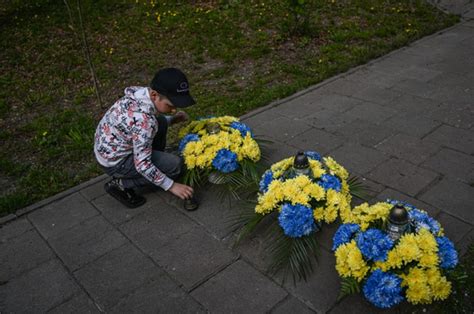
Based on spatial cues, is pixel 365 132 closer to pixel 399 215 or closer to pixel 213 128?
pixel 213 128

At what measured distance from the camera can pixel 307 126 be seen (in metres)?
4.79

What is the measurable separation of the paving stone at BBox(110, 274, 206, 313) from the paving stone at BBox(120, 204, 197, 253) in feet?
1.26

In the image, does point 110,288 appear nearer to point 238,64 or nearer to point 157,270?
point 157,270

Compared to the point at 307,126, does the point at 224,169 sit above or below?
above

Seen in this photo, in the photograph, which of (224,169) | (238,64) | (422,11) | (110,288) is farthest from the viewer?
(422,11)

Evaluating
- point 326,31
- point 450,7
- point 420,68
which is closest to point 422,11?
point 450,7

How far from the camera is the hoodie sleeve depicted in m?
3.29

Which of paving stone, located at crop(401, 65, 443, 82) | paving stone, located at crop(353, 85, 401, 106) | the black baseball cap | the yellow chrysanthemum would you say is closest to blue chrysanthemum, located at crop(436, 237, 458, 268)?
the yellow chrysanthemum

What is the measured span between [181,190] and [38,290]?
1.19 meters

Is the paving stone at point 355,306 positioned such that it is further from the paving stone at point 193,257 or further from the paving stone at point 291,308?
the paving stone at point 193,257

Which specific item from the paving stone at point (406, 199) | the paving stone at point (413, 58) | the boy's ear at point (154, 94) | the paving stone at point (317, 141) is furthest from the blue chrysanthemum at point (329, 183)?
the paving stone at point (413, 58)

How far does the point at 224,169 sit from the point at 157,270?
3.31ft

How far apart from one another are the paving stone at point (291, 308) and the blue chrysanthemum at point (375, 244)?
1.61 ft

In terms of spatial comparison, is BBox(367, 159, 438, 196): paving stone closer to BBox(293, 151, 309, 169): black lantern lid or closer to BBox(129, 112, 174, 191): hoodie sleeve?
BBox(293, 151, 309, 169): black lantern lid
